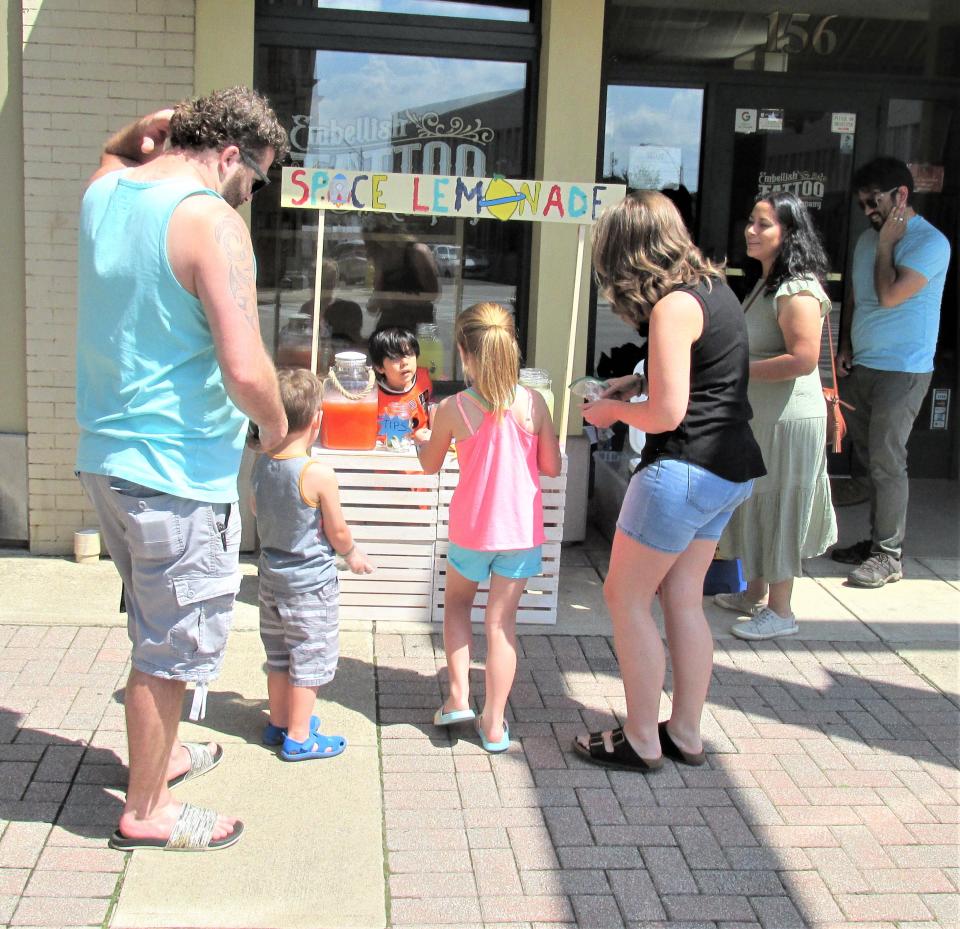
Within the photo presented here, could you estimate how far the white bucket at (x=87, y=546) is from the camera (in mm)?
5457

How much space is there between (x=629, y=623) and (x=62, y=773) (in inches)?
70.1

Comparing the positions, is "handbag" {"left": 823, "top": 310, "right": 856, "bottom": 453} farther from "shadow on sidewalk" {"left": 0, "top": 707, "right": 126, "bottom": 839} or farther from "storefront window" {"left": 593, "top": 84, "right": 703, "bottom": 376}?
"shadow on sidewalk" {"left": 0, "top": 707, "right": 126, "bottom": 839}

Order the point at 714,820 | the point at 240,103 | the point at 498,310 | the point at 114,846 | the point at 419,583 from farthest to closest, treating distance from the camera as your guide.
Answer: the point at 419,583 < the point at 498,310 < the point at 714,820 < the point at 114,846 < the point at 240,103

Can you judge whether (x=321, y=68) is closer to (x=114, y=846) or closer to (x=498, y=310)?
(x=498, y=310)

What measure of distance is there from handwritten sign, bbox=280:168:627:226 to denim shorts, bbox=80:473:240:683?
206 cm

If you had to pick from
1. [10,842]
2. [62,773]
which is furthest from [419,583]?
[10,842]

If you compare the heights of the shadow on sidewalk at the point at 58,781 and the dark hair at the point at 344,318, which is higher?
the dark hair at the point at 344,318

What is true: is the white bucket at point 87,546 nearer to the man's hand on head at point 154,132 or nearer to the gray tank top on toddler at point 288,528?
the gray tank top on toddler at point 288,528

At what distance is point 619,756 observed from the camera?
12.2ft

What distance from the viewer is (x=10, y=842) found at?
318 cm

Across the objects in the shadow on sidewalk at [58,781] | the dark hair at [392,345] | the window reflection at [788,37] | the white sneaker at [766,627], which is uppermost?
the window reflection at [788,37]

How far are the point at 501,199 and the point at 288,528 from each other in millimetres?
1885

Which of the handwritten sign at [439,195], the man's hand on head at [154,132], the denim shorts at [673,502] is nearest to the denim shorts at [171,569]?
the man's hand on head at [154,132]

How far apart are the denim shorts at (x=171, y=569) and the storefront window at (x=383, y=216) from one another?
285 centimetres
